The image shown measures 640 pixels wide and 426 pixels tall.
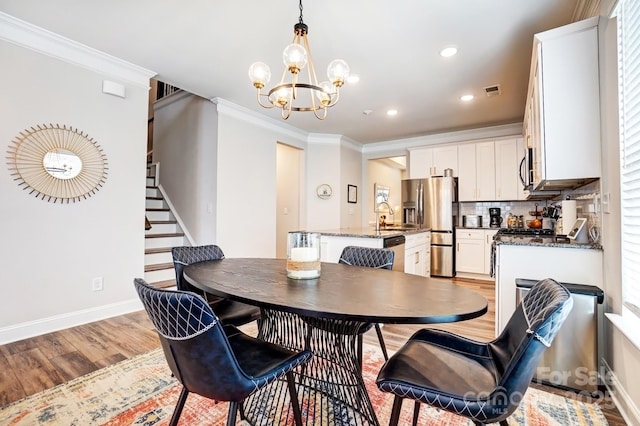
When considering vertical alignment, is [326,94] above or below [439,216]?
above

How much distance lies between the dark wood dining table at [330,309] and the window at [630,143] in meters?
1.00

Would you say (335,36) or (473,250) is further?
(473,250)

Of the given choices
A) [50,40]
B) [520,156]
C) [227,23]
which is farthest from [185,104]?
[520,156]

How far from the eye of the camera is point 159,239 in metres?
4.30

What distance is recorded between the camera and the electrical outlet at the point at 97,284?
9.87ft

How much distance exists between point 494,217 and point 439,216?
0.93 m

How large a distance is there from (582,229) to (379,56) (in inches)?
86.9

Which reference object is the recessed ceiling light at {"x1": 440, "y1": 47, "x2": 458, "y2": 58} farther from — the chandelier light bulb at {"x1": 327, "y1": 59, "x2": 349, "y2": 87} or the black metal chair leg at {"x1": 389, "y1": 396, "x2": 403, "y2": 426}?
the black metal chair leg at {"x1": 389, "y1": 396, "x2": 403, "y2": 426}

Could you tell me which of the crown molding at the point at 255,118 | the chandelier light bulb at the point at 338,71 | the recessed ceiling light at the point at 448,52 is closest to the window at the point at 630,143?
the recessed ceiling light at the point at 448,52

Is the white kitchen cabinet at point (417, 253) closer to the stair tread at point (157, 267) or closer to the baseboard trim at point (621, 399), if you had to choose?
the baseboard trim at point (621, 399)

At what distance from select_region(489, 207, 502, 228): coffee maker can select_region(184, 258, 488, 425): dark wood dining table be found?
14.4ft

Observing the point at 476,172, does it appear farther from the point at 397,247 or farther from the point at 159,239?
the point at 159,239

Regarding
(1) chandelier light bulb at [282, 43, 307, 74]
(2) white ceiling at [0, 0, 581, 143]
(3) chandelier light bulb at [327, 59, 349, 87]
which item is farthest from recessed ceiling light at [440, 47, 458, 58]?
(1) chandelier light bulb at [282, 43, 307, 74]

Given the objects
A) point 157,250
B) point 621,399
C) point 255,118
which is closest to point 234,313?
point 621,399
